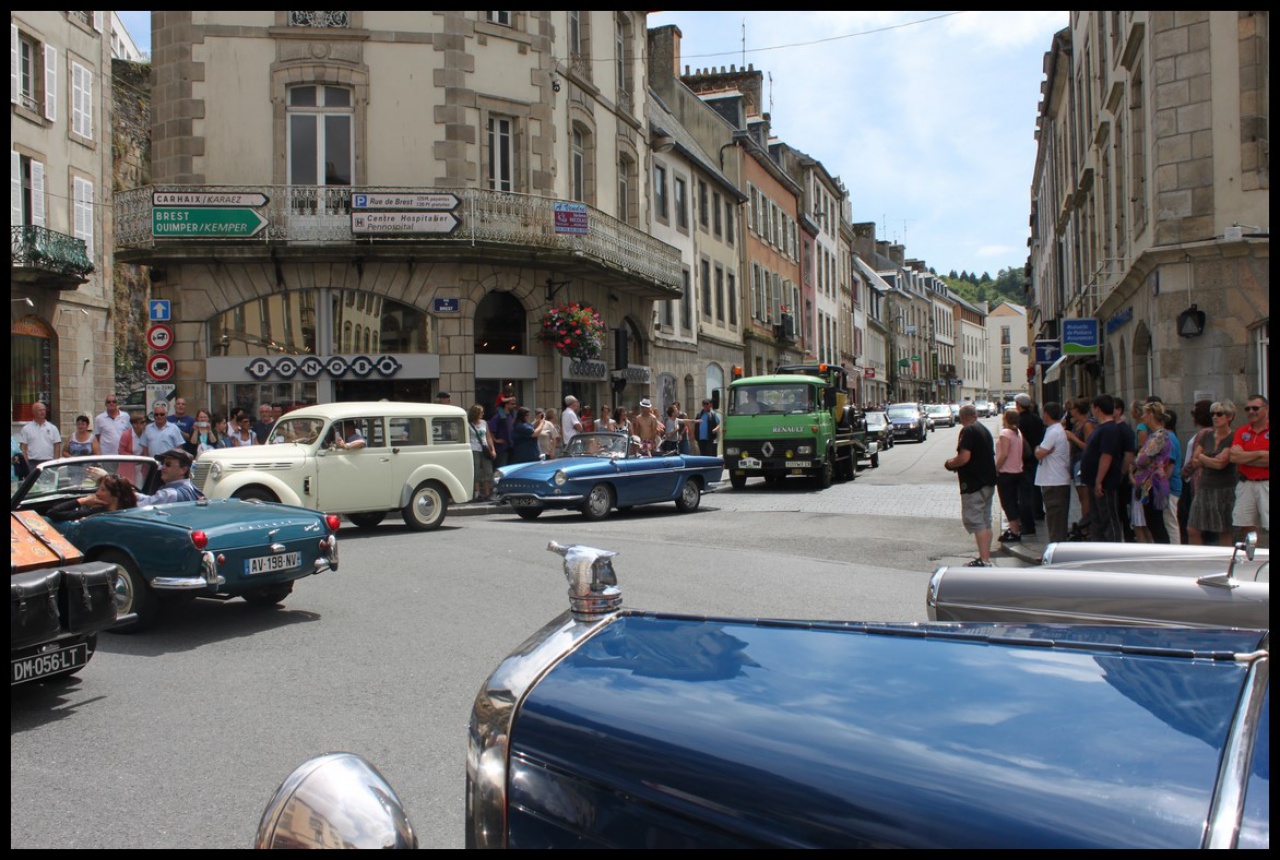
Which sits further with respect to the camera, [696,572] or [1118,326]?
[1118,326]

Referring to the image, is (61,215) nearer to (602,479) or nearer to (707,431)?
(707,431)

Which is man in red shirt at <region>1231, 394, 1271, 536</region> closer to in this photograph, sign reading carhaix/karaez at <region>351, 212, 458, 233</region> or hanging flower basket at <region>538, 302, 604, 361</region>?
hanging flower basket at <region>538, 302, 604, 361</region>

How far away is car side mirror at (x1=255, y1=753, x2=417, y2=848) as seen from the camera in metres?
1.63

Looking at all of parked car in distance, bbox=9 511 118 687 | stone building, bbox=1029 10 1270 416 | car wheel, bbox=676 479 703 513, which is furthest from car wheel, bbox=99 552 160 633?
stone building, bbox=1029 10 1270 416

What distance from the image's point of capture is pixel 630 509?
18.0m

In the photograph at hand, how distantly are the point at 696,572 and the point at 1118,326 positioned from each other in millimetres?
13772

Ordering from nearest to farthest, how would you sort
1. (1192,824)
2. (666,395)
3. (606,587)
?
1. (1192,824)
2. (606,587)
3. (666,395)

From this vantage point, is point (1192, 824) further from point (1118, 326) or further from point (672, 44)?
point (672, 44)

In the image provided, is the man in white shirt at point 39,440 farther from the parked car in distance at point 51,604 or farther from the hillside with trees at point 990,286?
the hillside with trees at point 990,286

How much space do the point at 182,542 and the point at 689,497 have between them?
10837 mm

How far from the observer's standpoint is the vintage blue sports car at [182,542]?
292 inches

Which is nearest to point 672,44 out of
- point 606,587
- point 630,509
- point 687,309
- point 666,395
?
point 687,309

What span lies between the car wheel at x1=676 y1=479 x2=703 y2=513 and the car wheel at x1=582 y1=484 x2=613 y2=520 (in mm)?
1611

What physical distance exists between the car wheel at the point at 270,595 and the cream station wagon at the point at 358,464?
3892 millimetres
